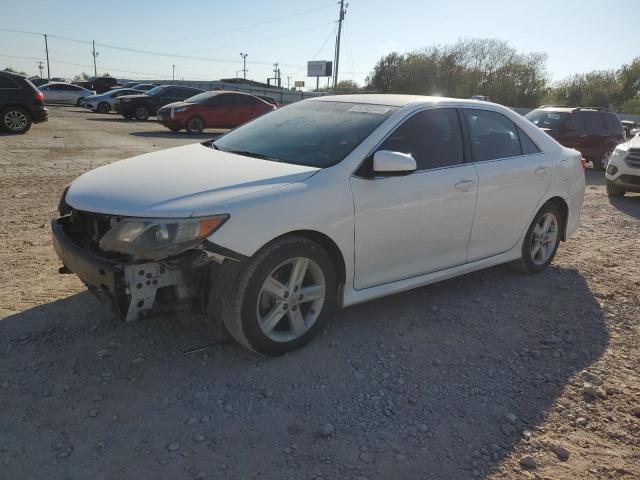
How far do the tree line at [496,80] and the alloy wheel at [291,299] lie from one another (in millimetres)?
55463

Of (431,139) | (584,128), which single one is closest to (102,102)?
(584,128)

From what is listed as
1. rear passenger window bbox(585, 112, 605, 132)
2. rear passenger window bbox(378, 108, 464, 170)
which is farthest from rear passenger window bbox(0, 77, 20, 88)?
rear passenger window bbox(585, 112, 605, 132)

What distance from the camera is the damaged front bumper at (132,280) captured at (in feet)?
9.52

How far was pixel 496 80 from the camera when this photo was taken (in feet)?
191

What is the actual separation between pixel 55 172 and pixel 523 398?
28.1ft

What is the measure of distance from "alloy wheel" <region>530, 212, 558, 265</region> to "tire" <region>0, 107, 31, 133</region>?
553 inches

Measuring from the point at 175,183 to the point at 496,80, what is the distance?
2399 inches

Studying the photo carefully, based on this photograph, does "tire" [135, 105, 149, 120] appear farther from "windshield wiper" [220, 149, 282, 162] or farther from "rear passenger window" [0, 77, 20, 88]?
Answer: "windshield wiper" [220, 149, 282, 162]

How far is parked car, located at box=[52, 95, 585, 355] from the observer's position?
2.97 meters

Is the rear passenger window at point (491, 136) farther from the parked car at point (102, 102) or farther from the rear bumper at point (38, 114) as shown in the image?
the parked car at point (102, 102)

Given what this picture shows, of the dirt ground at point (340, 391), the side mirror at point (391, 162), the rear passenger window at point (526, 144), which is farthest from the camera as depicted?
the rear passenger window at point (526, 144)

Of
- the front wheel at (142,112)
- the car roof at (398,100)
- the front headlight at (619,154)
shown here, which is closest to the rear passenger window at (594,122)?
the front headlight at (619,154)

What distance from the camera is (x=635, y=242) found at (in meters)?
6.70

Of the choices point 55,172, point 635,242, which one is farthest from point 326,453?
point 55,172
